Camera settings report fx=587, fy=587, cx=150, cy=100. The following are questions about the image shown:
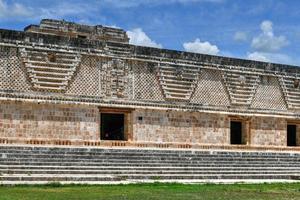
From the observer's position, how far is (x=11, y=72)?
16.9 meters

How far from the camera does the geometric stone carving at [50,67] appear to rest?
17203mm

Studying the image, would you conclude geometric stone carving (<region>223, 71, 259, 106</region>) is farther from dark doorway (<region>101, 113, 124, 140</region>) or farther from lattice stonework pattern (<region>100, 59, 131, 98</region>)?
lattice stonework pattern (<region>100, 59, 131, 98</region>)

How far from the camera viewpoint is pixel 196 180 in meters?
15.9

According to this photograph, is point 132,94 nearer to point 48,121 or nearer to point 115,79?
point 115,79

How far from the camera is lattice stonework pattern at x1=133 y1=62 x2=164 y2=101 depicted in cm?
1919

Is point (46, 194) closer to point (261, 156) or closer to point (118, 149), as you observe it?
point (118, 149)

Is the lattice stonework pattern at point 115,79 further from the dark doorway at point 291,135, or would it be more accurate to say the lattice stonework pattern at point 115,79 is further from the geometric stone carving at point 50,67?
the dark doorway at point 291,135

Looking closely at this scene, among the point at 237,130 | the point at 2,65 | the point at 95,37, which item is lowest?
the point at 237,130

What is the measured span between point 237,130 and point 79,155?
27.3 feet

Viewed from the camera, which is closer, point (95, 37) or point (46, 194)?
point (46, 194)

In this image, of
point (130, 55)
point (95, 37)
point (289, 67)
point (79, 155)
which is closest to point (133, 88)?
point (130, 55)

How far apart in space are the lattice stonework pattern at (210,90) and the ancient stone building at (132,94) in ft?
0.12

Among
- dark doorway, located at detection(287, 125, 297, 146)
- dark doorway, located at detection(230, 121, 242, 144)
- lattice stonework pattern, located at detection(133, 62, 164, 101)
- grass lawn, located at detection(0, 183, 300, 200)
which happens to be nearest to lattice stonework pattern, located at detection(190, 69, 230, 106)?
dark doorway, located at detection(230, 121, 242, 144)

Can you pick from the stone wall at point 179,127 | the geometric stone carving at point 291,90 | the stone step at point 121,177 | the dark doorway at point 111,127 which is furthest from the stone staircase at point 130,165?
the dark doorway at point 111,127
